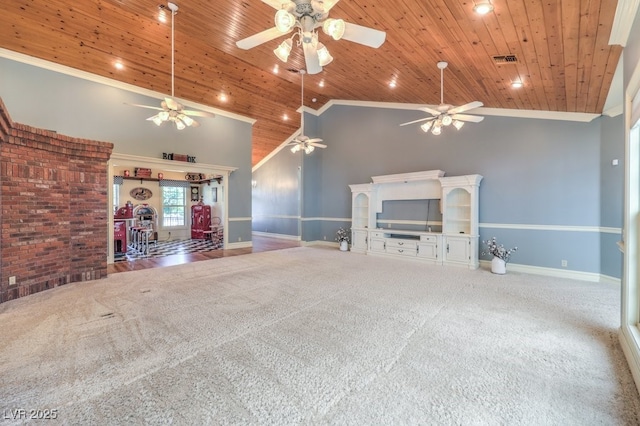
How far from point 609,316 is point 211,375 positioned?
14.3ft

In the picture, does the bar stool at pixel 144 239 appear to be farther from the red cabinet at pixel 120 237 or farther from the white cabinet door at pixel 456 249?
the white cabinet door at pixel 456 249

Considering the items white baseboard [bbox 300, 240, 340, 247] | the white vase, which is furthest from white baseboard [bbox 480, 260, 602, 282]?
white baseboard [bbox 300, 240, 340, 247]

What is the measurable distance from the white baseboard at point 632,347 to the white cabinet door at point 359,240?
538cm

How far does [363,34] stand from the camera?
252 cm

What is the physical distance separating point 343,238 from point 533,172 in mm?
4805

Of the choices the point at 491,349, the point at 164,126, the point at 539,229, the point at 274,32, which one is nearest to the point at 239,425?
the point at 491,349

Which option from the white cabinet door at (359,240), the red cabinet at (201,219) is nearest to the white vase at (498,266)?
the white cabinet door at (359,240)

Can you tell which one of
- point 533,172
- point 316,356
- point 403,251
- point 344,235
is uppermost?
point 533,172

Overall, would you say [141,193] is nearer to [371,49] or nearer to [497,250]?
[371,49]

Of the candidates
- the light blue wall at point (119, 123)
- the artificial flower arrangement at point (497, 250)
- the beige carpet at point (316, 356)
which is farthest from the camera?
the artificial flower arrangement at point (497, 250)

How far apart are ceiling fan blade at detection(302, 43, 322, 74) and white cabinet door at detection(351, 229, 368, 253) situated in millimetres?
5393

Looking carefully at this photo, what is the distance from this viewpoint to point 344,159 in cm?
873

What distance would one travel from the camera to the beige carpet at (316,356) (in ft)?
5.69

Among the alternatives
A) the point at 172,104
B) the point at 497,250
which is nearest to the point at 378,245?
the point at 497,250
